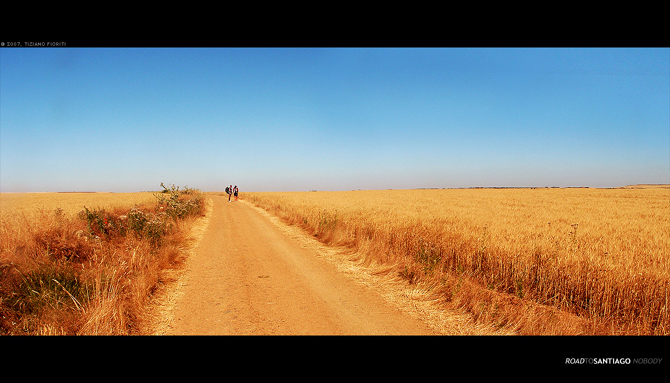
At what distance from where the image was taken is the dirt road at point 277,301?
4.13m

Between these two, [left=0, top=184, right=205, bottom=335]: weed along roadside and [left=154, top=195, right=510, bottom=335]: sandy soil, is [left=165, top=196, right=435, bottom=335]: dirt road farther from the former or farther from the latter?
[left=0, top=184, right=205, bottom=335]: weed along roadside

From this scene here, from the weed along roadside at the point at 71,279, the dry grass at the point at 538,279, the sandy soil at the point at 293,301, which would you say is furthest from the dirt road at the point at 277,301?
the dry grass at the point at 538,279

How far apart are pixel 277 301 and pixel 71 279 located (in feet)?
11.1

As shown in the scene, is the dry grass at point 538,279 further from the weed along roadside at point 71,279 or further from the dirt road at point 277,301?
the weed along roadside at point 71,279

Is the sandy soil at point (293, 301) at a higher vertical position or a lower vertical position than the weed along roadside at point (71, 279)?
lower

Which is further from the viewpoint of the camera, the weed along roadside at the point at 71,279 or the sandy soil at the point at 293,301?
the sandy soil at the point at 293,301

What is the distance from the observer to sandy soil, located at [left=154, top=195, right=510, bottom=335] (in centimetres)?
415

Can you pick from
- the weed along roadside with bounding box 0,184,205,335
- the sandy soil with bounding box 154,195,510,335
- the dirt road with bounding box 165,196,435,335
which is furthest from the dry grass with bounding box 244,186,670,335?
the weed along roadside with bounding box 0,184,205,335

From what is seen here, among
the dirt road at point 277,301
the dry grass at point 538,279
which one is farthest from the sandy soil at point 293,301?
the dry grass at point 538,279

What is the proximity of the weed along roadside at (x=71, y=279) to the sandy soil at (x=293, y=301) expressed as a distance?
0.57 m
